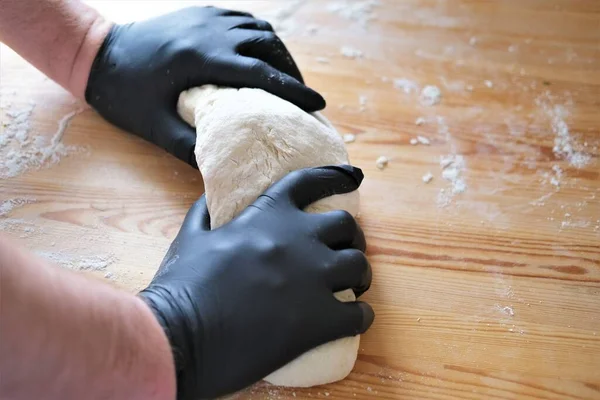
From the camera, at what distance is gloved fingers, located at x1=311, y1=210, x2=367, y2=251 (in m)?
0.82

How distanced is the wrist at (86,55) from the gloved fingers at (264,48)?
273 mm

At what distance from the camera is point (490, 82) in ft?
3.96

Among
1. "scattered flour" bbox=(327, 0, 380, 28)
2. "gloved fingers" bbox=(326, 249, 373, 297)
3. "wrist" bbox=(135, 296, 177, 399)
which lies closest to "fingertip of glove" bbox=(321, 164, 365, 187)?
"gloved fingers" bbox=(326, 249, 373, 297)

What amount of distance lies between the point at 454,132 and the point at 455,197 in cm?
16

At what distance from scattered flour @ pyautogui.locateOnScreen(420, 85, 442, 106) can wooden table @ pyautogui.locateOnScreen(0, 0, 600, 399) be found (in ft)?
0.05

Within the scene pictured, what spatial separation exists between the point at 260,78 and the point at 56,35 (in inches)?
16.3

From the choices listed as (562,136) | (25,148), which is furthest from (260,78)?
(562,136)

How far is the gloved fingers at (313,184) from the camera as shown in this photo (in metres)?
0.83

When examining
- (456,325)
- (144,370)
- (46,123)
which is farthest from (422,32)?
(144,370)

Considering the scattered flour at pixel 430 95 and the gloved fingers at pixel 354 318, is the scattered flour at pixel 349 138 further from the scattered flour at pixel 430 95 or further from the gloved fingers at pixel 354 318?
the gloved fingers at pixel 354 318

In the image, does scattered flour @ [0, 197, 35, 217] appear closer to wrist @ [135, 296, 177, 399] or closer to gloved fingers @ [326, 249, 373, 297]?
wrist @ [135, 296, 177, 399]

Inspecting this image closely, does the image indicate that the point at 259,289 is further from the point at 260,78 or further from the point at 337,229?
the point at 260,78

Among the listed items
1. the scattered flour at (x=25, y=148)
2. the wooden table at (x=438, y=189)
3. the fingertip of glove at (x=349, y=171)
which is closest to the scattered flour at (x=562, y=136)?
the wooden table at (x=438, y=189)

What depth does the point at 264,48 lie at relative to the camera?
1.01 metres
